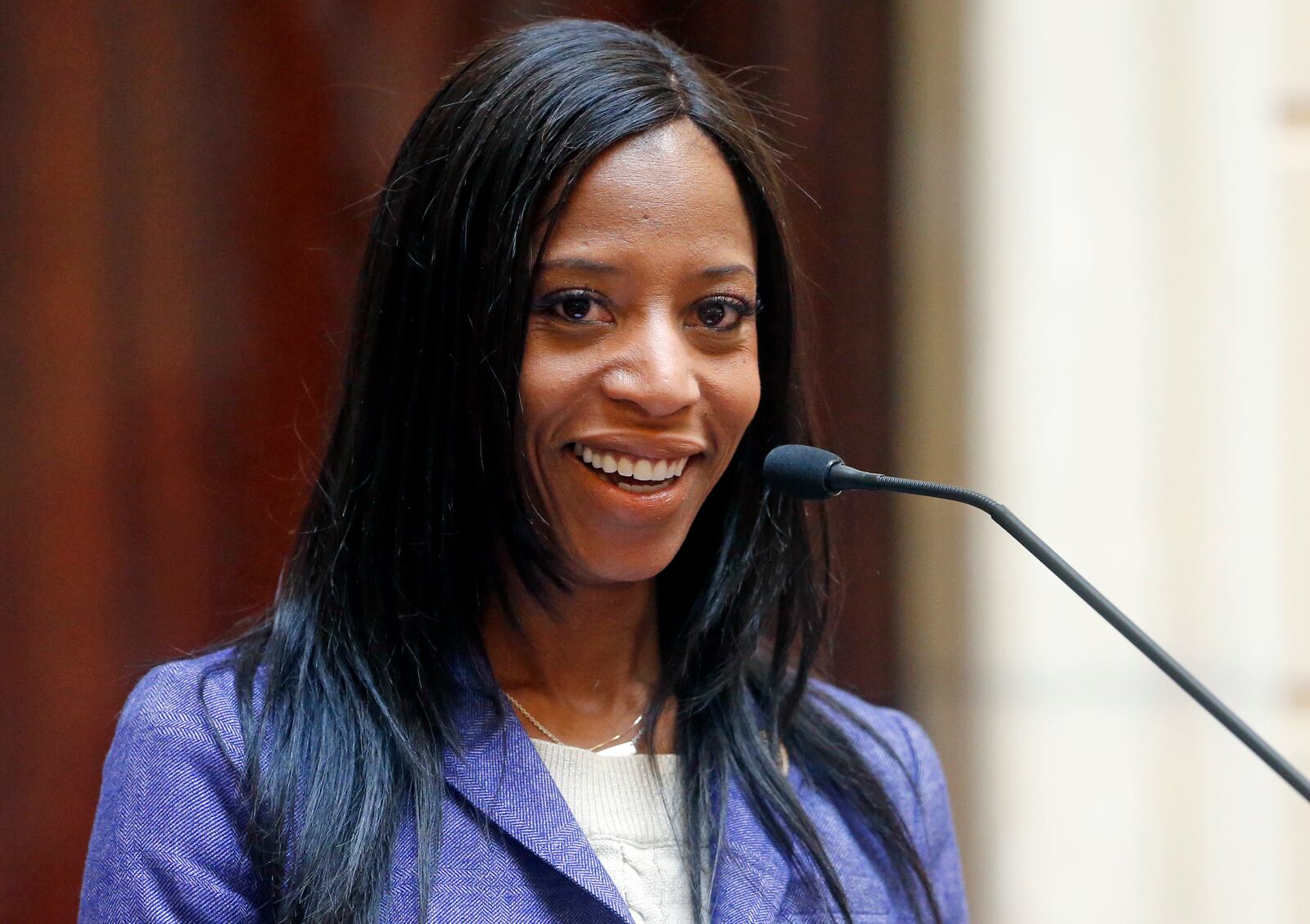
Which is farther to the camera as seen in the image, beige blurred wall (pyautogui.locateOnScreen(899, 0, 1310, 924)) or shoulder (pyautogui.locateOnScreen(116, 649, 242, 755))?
beige blurred wall (pyautogui.locateOnScreen(899, 0, 1310, 924))

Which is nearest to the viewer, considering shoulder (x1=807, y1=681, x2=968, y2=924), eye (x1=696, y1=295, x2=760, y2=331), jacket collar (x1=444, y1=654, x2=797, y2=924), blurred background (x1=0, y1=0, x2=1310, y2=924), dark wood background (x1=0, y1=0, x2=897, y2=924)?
jacket collar (x1=444, y1=654, x2=797, y2=924)

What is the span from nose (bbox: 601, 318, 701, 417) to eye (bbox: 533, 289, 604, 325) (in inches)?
1.5

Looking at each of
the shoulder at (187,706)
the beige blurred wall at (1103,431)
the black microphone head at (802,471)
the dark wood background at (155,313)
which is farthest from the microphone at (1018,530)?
the beige blurred wall at (1103,431)

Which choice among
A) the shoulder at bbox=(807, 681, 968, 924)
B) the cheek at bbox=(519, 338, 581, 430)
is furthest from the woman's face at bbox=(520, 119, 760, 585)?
the shoulder at bbox=(807, 681, 968, 924)

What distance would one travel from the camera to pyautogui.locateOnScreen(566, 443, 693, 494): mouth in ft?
4.21

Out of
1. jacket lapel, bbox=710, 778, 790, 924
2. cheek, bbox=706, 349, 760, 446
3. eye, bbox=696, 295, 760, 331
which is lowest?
jacket lapel, bbox=710, 778, 790, 924

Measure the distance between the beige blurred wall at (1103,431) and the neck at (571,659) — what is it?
3.60ft

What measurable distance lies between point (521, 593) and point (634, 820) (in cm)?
23

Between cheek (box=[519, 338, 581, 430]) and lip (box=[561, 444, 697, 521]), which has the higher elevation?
cheek (box=[519, 338, 581, 430])

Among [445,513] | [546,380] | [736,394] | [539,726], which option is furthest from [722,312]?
[539,726]

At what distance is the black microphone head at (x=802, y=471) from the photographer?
1102 mm

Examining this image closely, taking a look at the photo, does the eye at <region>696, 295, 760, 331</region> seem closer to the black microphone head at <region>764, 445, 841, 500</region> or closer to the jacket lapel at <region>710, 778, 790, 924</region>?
the black microphone head at <region>764, 445, 841, 500</region>

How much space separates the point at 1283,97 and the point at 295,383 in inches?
64.5

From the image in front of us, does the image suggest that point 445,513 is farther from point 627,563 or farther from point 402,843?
point 402,843
